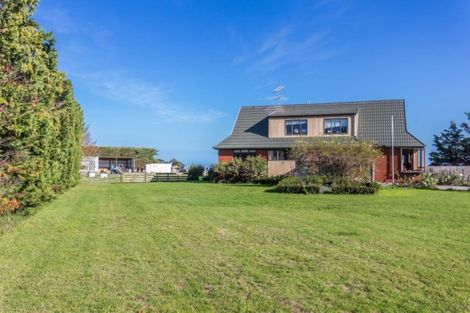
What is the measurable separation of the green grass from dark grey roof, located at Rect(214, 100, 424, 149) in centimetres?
1880

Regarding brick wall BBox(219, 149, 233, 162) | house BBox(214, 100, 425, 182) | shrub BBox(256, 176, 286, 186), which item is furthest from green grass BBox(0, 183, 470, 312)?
brick wall BBox(219, 149, 233, 162)

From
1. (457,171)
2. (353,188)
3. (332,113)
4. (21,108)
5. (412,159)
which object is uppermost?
(332,113)

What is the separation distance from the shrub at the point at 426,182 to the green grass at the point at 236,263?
13.0m

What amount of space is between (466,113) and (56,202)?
3508 cm

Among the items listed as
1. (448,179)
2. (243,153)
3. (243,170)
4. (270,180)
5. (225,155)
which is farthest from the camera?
(225,155)

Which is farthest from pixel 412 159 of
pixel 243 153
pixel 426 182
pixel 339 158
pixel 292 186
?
pixel 292 186

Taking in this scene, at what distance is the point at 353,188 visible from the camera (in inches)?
695

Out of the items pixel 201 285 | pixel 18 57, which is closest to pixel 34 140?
pixel 18 57

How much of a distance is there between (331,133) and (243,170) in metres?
7.51

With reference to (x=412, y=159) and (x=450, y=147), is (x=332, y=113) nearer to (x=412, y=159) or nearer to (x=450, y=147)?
(x=412, y=159)

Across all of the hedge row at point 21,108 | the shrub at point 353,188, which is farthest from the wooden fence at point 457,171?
the hedge row at point 21,108

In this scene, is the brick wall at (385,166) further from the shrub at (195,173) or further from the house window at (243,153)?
the shrub at (195,173)

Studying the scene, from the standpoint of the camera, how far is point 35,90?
9.09m

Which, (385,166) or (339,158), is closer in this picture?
(339,158)
